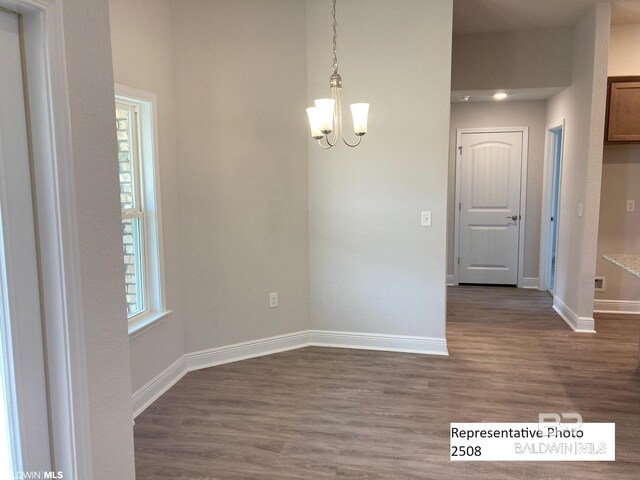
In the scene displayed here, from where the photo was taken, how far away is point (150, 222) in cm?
314

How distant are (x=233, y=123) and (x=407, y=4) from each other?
5.22 ft

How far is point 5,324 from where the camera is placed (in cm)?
113

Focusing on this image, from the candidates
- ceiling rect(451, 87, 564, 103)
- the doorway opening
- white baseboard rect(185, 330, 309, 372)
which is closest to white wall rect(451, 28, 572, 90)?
ceiling rect(451, 87, 564, 103)

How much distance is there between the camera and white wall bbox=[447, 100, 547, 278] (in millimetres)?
5969

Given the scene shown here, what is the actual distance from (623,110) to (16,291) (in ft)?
16.8

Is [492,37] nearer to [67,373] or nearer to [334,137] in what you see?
[334,137]

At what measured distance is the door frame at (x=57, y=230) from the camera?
3.77 ft

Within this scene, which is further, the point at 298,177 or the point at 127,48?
the point at 298,177

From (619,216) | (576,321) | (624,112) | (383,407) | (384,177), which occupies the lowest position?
(383,407)

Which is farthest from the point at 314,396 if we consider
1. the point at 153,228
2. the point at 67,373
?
the point at 67,373

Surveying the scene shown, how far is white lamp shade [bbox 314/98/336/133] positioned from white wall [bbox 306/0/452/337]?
0.79 meters

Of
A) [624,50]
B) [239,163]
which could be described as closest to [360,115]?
[239,163]

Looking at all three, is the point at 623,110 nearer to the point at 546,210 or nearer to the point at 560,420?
the point at 546,210

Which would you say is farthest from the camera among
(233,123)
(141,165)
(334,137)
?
(334,137)
